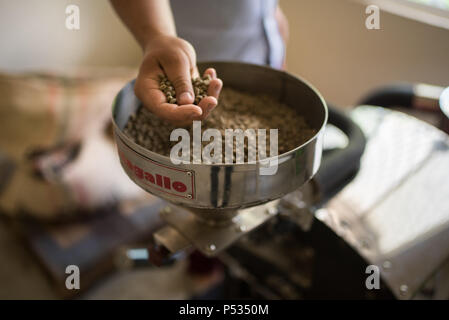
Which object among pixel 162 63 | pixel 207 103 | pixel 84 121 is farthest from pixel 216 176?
pixel 84 121

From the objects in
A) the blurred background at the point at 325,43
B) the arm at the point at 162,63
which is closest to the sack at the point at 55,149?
the blurred background at the point at 325,43

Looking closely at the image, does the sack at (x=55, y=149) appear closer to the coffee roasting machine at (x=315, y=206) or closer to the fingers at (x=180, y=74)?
the coffee roasting machine at (x=315, y=206)

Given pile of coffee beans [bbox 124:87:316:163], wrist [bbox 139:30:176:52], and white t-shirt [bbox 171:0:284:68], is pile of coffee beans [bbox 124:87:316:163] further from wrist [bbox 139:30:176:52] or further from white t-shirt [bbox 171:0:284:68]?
white t-shirt [bbox 171:0:284:68]

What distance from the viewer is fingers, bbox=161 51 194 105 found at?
0.47 m

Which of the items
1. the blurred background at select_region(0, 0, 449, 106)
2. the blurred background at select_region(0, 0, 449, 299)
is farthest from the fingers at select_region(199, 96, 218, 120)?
the blurred background at select_region(0, 0, 449, 106)

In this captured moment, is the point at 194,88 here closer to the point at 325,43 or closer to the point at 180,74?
the point at 180,74

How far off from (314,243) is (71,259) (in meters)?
0.95

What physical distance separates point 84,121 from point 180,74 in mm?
1162

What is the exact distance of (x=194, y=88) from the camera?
0.51 meters

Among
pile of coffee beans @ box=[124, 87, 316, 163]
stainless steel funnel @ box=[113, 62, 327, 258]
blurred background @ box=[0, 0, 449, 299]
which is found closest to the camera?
stainless steel funnel @ box=[113, 62, 327, 258]

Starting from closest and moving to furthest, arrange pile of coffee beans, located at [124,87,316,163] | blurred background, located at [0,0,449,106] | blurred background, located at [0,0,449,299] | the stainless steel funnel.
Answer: the stainless steel funnel, pile of coffee beans, located at [124,87,316,163], blurred background, located at [0,0,449,299], blurred background, located at [0,0,449,106]

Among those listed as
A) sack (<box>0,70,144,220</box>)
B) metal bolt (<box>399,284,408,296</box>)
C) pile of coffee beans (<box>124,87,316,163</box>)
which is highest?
pile of coffee beans (<box>124,87,316,163</box>)
